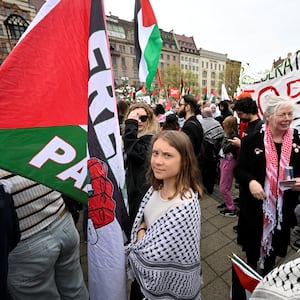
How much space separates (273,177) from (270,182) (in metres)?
Result: 0.05

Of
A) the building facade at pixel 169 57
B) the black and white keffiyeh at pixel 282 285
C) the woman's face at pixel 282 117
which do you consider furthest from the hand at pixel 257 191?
the building facade at pixel 169 57

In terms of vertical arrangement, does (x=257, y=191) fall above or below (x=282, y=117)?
below

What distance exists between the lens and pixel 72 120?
984mm

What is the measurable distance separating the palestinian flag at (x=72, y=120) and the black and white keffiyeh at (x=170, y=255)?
14cm

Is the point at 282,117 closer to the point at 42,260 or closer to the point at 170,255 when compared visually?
the point at 170,255

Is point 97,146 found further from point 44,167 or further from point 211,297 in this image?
point 211,297

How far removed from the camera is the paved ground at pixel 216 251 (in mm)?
1982

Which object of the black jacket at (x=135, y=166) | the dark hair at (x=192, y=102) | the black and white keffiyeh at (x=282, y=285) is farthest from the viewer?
the dark hair at (x=192, y=102)

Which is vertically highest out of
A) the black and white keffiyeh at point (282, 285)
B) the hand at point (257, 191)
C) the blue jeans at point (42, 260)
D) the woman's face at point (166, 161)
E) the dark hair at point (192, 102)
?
the dark hair at point (192, 102)

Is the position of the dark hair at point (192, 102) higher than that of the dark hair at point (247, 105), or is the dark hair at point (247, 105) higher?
the dark hair at point (192, 102)

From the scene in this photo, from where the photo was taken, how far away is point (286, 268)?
567mm

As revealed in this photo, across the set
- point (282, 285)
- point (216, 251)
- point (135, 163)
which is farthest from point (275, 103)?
point (216, 251)

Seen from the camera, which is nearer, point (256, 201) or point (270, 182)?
point (270, 182)

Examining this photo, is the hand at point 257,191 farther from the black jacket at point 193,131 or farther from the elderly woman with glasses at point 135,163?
the black jacket at point 193,131
